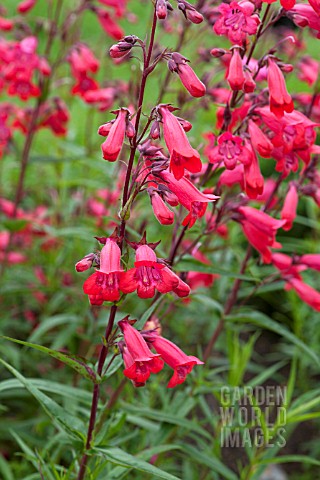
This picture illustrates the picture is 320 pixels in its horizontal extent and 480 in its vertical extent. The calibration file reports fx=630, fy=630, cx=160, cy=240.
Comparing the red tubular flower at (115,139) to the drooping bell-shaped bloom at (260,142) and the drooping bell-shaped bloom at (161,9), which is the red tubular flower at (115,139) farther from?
the drooping bell-shaped bloom at (260,142)

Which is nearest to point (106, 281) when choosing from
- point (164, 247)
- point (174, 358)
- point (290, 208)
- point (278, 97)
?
point (174, 358)

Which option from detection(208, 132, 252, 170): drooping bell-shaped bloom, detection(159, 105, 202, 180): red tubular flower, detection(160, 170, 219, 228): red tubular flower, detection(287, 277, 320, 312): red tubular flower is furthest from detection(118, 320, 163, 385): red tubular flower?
detection(287, 277, 320, 312): red tubular flower

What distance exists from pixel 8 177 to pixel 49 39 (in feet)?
9.53

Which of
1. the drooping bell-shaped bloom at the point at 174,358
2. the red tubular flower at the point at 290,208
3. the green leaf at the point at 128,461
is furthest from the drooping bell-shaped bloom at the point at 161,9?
the green leaf at the point at 128,461

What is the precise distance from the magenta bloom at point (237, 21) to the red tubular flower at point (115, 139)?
2.07 ft

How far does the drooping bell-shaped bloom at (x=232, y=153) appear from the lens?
2.44 meters

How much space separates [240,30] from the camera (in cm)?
233

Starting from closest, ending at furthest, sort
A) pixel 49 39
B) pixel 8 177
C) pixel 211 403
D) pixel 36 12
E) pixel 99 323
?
pixel 99 323 → pixel 49 39 → pixel 211 403 → pixel 8 177 → pixel 36 12

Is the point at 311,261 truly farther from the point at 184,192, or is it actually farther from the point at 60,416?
the point at 60,416

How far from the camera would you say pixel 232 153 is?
2.46m

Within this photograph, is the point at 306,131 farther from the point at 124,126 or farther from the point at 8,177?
the point at 8,177

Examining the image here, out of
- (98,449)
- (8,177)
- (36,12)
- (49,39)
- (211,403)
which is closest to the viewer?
(98,449)

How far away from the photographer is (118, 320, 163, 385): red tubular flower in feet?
6.57

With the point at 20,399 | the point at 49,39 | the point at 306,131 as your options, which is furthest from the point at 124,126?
the point at 20,399
